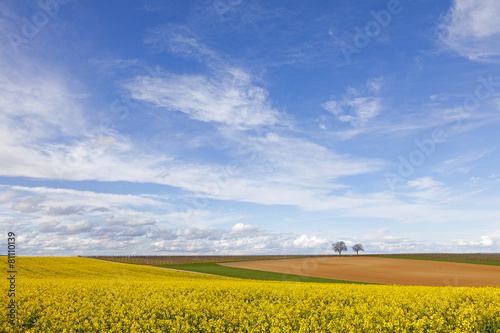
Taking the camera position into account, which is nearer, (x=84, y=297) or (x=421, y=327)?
(x=421, y=327)

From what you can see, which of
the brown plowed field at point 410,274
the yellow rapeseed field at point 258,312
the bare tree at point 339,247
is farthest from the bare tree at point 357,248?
the yellow rapeseed field at point 258,312

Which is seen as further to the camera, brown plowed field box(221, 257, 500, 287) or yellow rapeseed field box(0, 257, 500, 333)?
brown plowed field box(221, 257, 500, 287)

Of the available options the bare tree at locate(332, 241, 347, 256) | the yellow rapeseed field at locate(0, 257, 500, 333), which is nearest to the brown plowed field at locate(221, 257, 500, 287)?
the yellow rapeseed field at locate(0, 257, 500, 333)

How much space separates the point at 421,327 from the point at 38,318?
1289 centimetres

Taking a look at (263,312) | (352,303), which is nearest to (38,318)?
(263,312)

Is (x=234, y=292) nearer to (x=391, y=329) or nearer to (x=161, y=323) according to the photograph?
(x=161, y=323)

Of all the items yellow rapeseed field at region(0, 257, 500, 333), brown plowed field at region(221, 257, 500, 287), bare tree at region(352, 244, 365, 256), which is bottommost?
bare tree at region(352, 244, 365, 256)

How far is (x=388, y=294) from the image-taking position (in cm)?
1384

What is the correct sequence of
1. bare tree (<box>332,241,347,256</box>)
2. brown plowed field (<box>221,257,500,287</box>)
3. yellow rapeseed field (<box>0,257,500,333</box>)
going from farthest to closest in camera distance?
1. bare tree (<box>332,241,347,256</box>)
2. brown plowed field (<box>221,257,500,287</box>)
3. yellow rapeseed field (<box>0,257,500,333</box>)

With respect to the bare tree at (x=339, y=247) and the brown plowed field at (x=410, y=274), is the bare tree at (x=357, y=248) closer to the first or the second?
the bare tree at (x=339, y=247)

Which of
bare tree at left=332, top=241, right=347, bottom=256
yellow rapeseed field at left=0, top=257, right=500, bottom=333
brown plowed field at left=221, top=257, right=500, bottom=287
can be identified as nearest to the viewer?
yellow rapeseed field at left=0, top=257, right=500, bottom=333

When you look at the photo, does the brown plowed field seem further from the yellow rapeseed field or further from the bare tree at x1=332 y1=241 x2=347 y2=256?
the bare tree at x1=332 y1=241 x2=347 y2=256

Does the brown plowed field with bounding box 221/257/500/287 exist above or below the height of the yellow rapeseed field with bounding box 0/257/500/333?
below

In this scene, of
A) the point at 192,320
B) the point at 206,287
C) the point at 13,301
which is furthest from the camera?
the point at 206,287
